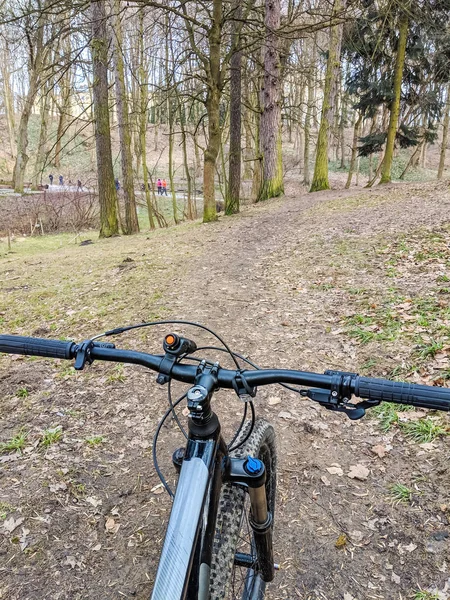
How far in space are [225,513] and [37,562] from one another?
1.49 m

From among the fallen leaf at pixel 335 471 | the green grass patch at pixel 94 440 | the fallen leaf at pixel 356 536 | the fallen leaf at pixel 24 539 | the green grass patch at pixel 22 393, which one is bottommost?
the fallen leaf at pixel 24 539

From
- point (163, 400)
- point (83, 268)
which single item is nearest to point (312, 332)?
point (163, 400)

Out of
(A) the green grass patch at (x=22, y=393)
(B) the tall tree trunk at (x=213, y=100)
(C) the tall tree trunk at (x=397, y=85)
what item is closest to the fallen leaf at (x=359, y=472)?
(A) the green grass patch at (x=22, y=393)

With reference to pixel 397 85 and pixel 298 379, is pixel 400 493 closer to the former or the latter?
pixel 298 379

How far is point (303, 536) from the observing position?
7.94ft

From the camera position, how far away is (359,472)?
9.31 ft

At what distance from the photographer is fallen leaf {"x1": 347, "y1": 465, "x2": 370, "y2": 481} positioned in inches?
110

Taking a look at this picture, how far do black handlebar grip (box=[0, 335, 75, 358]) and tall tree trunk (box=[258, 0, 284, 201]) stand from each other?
39.2 feet

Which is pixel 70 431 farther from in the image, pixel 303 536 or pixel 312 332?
pixel 312 332

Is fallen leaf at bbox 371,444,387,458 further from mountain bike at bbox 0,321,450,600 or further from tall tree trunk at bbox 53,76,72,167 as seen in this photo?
tall tree trunk at bbox 53,76,72,167

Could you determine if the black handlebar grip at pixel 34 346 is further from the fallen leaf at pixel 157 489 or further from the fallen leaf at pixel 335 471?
the fallen leaf at pixel 335 471

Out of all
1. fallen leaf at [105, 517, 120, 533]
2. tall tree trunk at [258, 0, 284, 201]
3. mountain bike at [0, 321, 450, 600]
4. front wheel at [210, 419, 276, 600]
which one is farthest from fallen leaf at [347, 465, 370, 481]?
tall tree trunk at [258, 0, 284, 201]

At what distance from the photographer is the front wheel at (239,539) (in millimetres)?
1332

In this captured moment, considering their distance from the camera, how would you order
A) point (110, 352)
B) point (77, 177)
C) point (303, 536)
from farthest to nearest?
1. point (77, 177)
2. point (303, 536)
3. point (110, 352)
